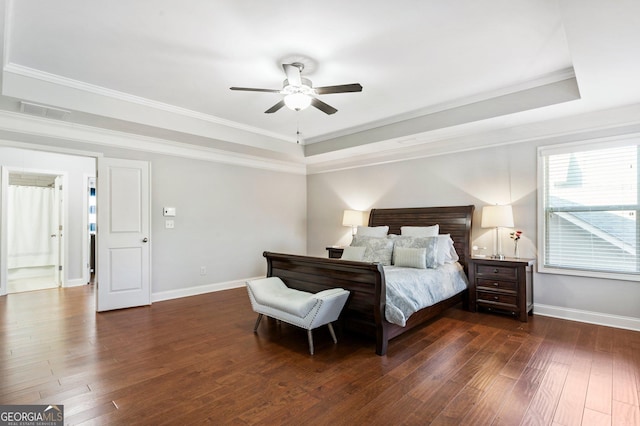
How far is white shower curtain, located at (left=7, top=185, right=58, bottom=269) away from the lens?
6.68m

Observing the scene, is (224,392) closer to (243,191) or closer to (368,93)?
(368,93)

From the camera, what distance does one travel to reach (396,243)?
177 inches

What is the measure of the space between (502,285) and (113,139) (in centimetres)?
568

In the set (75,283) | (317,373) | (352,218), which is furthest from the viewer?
(75,283)

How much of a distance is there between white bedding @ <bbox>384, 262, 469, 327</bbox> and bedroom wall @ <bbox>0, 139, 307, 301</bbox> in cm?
309

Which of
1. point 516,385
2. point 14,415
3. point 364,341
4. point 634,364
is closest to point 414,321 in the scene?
point 364,341

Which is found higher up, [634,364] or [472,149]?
[472,149]

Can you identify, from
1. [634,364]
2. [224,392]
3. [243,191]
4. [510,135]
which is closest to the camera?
[224,392]

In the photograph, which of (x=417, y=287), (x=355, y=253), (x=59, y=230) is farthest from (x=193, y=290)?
(x=417, y=287)

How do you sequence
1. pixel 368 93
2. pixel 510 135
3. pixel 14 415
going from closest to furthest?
1. pixel 14 415
2. pixel 368 93
3. pixel 510 135

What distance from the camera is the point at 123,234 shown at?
15.1 ft

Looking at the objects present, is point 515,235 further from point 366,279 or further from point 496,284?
point 366,279

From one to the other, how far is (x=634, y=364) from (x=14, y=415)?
470 cm

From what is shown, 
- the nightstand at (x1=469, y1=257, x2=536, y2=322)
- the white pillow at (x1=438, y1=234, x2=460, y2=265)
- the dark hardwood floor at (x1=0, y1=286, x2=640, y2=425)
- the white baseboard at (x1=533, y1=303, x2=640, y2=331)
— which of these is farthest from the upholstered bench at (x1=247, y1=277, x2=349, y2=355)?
the white baseboard at (x1=533, y1=303, x2=640, y2=331)
